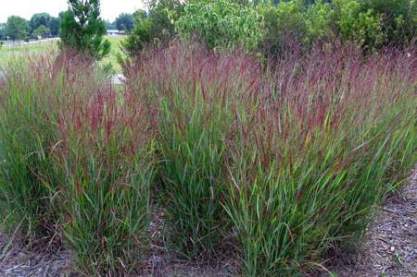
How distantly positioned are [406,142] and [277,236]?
1.60 metres

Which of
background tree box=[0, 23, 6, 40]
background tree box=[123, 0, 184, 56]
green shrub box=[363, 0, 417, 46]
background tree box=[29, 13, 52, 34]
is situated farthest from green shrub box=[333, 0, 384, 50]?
background tree box=[29, 13, 52, 34]

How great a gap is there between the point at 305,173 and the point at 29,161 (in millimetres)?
1706

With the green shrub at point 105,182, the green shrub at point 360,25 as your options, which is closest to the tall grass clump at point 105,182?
the green shrub at point 105,182

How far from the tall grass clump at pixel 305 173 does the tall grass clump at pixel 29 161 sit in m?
1.16

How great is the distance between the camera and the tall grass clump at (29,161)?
10.4 ft

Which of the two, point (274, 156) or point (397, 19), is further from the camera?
point (397, 19)

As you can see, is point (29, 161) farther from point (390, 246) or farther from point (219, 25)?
point (219, 25)

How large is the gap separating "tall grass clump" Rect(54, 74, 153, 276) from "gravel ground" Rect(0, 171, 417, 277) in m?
0.26

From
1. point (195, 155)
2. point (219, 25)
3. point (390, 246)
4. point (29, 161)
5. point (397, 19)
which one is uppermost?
point (397, 19)

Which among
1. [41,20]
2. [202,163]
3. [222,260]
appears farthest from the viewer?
[41,20]

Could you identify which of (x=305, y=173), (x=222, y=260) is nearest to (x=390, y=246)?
(x=222, y=260)

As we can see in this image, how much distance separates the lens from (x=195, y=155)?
2904 millimetres

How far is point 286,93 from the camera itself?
321 centimetres

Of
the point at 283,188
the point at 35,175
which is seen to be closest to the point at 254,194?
the point at 283,188
